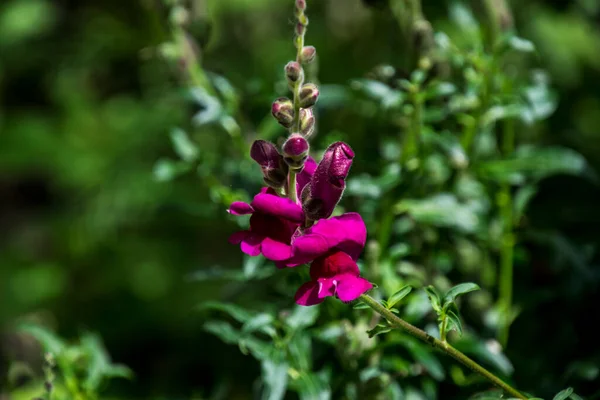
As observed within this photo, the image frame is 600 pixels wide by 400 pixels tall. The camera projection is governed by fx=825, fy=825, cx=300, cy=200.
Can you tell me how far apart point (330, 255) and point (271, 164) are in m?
0.11

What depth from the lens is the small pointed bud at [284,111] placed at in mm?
836

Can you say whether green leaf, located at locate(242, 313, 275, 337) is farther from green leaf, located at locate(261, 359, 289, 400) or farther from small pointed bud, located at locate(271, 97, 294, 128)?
small pointed bud, located at locate(271, 97, 294, 128)

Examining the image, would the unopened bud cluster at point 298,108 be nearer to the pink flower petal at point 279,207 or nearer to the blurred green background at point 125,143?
the pink flower petal at point 279,207

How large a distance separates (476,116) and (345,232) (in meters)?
0.53

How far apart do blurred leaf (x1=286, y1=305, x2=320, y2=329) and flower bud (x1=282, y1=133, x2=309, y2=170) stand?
1.24ft

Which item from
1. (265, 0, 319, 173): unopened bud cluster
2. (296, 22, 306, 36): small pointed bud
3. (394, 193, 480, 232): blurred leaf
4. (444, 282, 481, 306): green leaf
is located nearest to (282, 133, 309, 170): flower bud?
(265, 0, 319, 173): unopened bud cluster

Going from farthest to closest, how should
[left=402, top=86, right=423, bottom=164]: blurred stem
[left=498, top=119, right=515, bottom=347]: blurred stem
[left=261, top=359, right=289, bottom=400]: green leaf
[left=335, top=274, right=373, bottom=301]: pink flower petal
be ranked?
[left=498, top=119, right=515, bottom=347]: blurred stem
[left=402, top=86, right=423, bottom=164]: blurred stem
[left=261, top=359, right=289, bottom=400]: green leaf
[left=335, top=274, right=373, bottom=301]: pink flower petal

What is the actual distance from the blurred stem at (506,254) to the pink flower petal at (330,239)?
1.87 ft

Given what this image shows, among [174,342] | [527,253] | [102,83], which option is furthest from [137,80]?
[527,253]

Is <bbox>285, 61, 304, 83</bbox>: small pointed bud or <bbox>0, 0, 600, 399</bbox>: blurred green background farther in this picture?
<bbox>0, 0, 600, 399</bbox>: blurred green background

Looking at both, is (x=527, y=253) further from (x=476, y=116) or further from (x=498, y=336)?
(x=476, y=116)

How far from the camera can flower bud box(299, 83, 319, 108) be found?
83 cm

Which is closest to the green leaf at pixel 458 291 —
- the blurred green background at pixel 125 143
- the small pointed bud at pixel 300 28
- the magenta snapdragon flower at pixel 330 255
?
the magenta snapdragon flower at pixel 330 255

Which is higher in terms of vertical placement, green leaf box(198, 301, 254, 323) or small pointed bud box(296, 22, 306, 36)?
small pointed bud box(296, 22, 306, 36)
